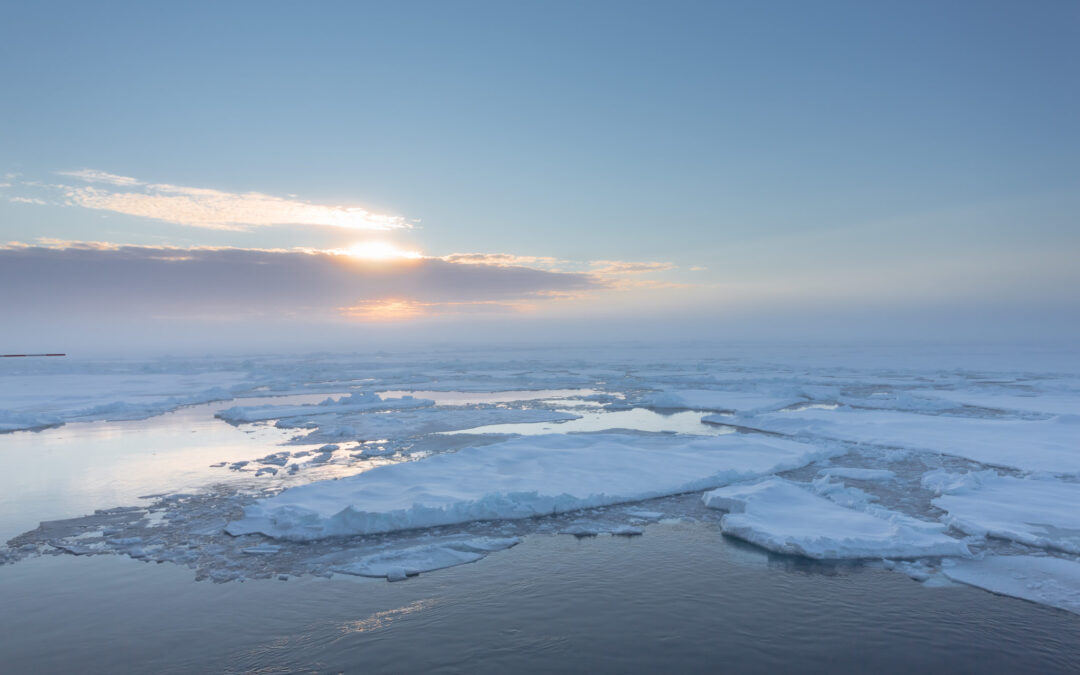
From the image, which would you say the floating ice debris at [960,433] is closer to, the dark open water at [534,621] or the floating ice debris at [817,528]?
the floating ice debris at [817,528]

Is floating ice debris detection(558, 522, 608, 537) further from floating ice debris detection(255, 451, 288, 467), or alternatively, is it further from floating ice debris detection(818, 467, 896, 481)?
floating ice debris detection(255, 451, 288, 467)

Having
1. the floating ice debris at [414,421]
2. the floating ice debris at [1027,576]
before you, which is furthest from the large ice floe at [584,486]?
the floating ice debris at [414,421]

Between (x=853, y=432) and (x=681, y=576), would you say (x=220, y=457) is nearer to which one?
(x=681, y=576)

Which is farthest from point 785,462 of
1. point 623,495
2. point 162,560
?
point 162,560

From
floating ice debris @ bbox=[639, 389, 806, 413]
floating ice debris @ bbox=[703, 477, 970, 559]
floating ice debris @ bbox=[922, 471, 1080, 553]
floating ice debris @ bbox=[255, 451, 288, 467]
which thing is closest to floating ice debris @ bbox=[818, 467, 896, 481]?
floating ice debris @ bbox=[922, 471, 1080, 553]

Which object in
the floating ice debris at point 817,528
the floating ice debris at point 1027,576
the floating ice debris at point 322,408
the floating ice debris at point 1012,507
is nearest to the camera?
the floating ice debris at point 1027,576
